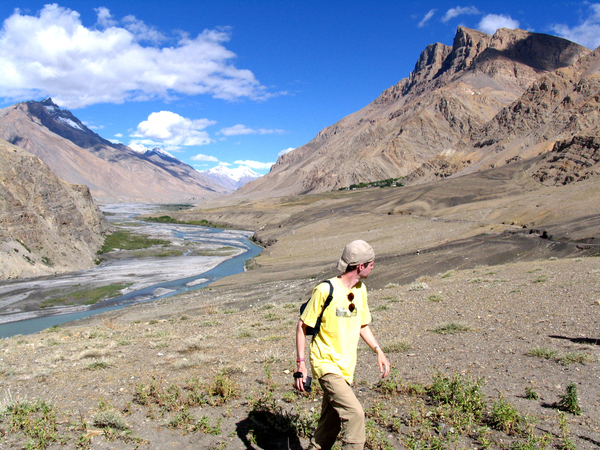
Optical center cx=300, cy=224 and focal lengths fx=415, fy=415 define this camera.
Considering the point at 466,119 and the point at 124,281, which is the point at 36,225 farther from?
the point at 466,119

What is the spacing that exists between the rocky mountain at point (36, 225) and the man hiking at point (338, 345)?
38.1 metres

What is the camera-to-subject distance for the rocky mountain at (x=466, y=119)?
102m

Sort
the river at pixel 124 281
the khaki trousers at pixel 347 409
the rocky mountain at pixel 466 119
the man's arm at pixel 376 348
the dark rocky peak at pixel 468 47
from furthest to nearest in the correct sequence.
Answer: the dark rocky peak at pixel 468 47 → the rocky mountain at pixel 466 119 → the river at pixel 124 281 → the man's arm at pixel 376 348 → the khaki trousers at pixel 347 409

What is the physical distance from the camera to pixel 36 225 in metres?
39.7

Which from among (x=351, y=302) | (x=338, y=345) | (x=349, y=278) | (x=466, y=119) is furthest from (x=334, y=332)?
(x=466, y=119)

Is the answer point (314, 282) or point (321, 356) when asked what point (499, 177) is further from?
point (321, 356)

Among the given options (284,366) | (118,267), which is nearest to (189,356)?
(284,366)

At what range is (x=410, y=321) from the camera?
10305mm

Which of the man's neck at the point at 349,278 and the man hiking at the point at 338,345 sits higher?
the man's neck at the point at 349,278

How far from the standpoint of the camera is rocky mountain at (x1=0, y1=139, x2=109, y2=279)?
118 ft

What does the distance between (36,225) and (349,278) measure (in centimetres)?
4411


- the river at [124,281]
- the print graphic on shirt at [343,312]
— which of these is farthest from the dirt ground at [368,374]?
the river at [124,281]

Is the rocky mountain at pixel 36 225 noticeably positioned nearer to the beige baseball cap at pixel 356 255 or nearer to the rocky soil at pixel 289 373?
the rocky soil at pixel 289 373

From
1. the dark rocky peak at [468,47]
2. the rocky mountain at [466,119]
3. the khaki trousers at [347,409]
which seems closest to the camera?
the khaki trousers at [347,409]
